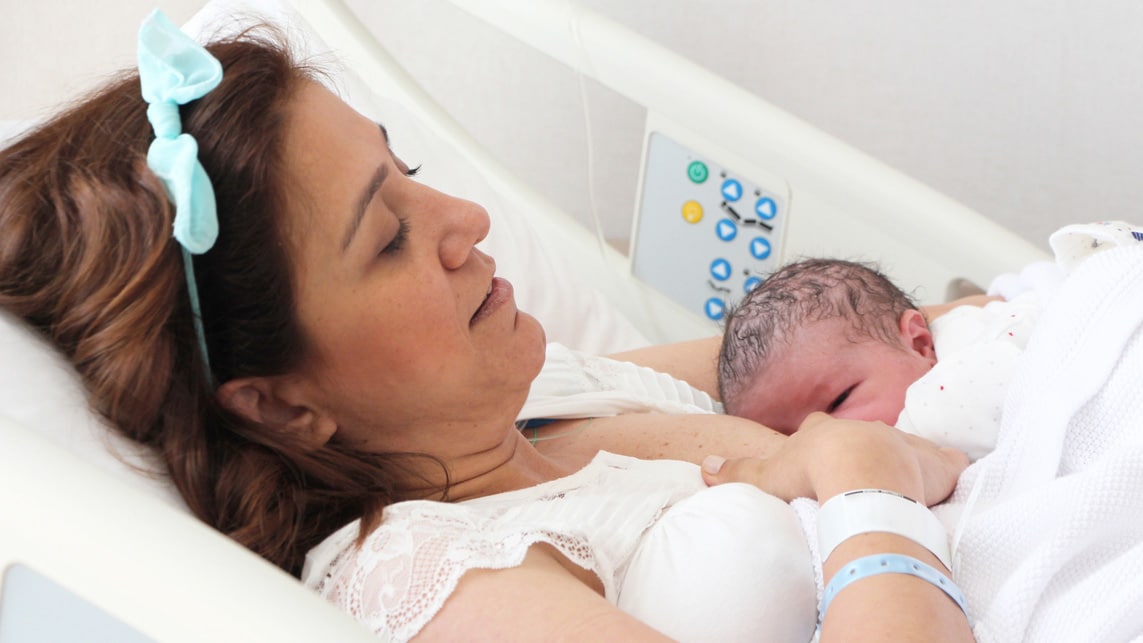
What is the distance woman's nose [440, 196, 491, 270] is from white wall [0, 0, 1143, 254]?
1.73m

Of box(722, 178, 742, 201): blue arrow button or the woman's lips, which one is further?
box(722, 178, 742, 201): blue arrow button

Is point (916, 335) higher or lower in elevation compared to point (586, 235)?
higher

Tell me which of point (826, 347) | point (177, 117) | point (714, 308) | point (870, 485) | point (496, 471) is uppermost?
point (177, 117)

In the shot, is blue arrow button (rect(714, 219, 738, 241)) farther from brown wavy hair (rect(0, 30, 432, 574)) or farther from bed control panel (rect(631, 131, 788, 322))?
brown wavy hair (rect(0, 30, 432, 574))

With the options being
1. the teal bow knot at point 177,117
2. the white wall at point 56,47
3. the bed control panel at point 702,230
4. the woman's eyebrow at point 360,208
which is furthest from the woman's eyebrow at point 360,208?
the white wall at point 56,47

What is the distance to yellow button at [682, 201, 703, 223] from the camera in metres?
1.94

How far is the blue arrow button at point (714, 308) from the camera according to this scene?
201cm

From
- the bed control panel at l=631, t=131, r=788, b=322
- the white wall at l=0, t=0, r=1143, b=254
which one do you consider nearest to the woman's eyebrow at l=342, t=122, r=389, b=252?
the bed control panel at l=631, t=131, r=788, b=322

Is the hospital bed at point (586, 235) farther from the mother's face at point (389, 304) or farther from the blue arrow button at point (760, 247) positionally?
the mother's face at point (389, 304)

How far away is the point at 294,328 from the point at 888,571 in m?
0.56

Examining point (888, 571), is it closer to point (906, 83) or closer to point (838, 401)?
point (838, 401)

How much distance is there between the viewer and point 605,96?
9.99 feet

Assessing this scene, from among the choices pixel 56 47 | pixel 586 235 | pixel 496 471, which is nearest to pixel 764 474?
pixel 496 471

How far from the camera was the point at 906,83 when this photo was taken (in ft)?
9.39
